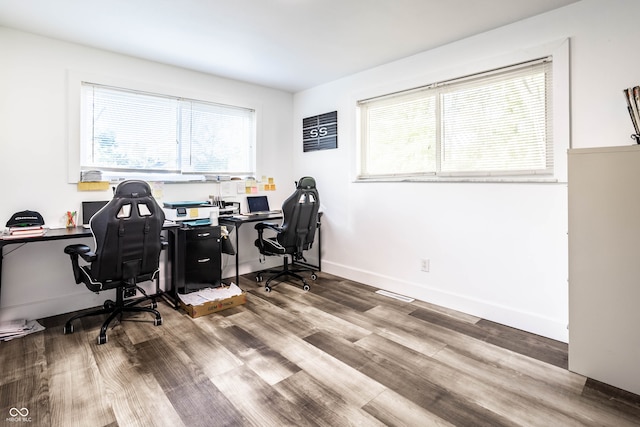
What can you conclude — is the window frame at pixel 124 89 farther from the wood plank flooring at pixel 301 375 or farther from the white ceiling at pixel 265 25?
the wood plank flooring at pixel 301 375

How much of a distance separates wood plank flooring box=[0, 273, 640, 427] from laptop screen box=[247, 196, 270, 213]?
179 cm

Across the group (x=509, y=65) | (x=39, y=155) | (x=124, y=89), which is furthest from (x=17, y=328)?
(x=509, y=65)

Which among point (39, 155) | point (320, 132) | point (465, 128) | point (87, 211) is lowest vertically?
point (87, 211)

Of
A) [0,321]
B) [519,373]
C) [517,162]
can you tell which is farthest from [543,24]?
[0,321]

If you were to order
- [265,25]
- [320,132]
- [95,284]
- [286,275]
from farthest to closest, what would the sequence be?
[320,132]
[286,275]
[265,25]
[95,284]

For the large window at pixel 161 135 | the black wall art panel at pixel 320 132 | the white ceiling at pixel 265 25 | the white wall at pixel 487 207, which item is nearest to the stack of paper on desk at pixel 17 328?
the large window at pixel 161 135

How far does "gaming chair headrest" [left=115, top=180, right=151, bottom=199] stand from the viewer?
8.18 feet

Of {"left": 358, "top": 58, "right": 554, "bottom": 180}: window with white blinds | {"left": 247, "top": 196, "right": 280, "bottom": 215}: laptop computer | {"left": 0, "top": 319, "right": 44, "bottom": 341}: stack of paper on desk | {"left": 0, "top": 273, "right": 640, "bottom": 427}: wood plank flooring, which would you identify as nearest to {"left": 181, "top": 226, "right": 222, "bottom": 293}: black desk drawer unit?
{"left": 0, "top": 273, "right": 640, "bottom": 427}: wood plank flooring

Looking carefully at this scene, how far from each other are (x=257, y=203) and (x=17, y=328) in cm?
266

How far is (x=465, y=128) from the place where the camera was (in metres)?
3.12

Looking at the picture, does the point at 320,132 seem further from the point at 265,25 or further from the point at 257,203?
the point at 265,25

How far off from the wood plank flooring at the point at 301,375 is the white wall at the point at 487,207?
1.22ft

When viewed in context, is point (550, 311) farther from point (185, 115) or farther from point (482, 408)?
point (185, 115)

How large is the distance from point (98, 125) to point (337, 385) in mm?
3308
